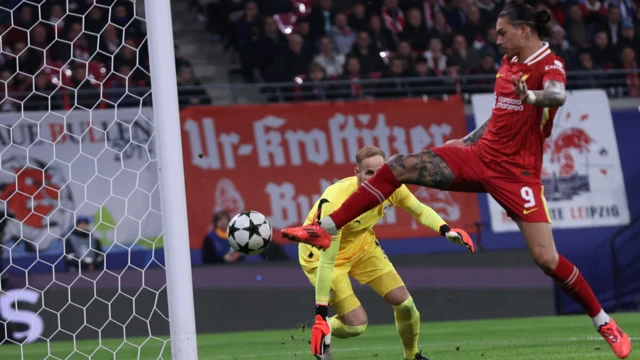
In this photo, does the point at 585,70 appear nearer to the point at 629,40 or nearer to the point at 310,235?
the point at 629,40

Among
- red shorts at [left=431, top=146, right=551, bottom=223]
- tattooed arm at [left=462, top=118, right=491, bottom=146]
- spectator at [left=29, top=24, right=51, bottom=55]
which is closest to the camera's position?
red shorts at [left=431, top=146, right=551, bottom=223]

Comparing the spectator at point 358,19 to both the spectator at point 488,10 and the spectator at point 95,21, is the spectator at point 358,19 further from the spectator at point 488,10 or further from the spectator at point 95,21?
the spectator at point 95,21

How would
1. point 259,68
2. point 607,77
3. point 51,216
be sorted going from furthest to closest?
point 607,77, point 259,68, point 51,216

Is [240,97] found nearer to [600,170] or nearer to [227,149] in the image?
[227,149]

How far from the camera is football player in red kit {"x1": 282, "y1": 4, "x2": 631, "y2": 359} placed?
5.42 m

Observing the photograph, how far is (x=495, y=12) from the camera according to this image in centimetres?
1565

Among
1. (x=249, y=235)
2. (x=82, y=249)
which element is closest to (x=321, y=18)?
(x=82, y=249)

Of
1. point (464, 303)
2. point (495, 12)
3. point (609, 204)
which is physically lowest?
point (464, 303)

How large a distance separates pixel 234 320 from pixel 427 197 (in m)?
2.97

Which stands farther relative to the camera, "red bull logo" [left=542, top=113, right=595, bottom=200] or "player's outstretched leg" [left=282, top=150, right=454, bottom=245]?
"red bull logo" [left=542, top=113, right=595, bottom=200]

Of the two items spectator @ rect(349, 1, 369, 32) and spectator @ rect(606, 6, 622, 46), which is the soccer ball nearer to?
spectator @ rect(349, 1, 369, 32)

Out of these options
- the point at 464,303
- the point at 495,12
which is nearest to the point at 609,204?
the point at 464,303

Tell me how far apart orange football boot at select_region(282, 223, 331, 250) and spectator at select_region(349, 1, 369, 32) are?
9.65 m

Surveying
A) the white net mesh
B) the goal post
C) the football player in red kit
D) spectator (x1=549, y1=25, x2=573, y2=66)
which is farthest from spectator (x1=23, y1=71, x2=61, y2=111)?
the football player in red kit
